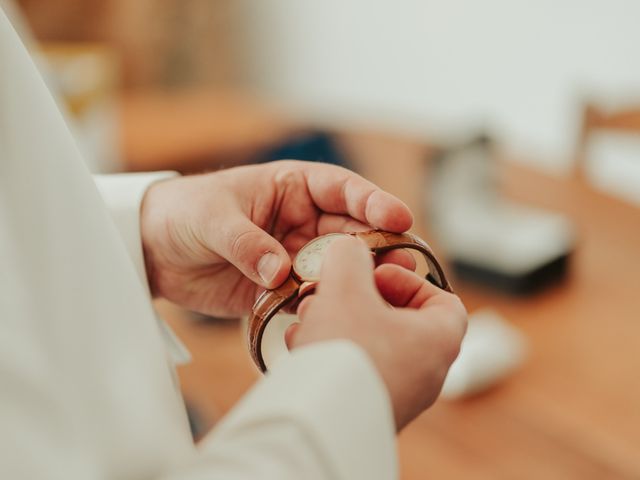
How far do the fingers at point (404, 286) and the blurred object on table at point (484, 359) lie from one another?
0.51m

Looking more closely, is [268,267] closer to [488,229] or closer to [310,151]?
[488,229]

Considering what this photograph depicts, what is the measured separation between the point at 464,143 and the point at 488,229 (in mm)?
196

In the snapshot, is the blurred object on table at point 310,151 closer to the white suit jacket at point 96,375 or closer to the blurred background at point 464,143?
the blurred background at point 464,143

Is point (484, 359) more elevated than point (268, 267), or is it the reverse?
point (268, 267)

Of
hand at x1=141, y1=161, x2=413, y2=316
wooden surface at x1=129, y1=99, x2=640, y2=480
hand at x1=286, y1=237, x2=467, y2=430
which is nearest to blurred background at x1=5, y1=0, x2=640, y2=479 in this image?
wooden surface at x1=129, y1=99, x2=640, y2=480

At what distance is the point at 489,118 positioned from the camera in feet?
9.93

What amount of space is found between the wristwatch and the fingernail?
0.04 feet

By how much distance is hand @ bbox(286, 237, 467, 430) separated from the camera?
0.55 m

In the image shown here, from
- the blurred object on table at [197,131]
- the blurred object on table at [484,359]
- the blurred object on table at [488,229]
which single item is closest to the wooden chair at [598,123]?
the blurred object on table at [488,229]

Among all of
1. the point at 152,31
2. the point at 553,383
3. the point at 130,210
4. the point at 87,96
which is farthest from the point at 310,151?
the point at 152,31

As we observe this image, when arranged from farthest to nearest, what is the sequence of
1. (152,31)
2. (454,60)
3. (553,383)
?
(152,31) → (454,60) → (553,383)

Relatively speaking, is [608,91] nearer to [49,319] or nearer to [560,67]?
[560,67]

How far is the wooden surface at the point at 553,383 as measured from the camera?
1032 mm

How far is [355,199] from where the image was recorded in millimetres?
743
